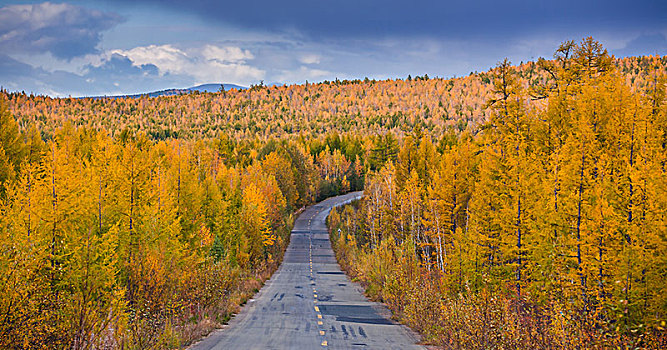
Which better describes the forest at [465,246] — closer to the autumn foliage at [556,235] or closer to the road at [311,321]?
the autumn foliage at [556,235]

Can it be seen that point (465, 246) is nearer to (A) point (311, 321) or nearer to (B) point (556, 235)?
(B) point (556, 235)

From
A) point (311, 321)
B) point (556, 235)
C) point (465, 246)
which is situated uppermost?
point (556, 235)

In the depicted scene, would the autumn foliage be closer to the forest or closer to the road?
the forest

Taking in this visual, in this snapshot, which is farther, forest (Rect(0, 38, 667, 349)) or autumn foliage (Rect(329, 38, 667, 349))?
autumn foliage (Rect(329, 38, 667, 349))

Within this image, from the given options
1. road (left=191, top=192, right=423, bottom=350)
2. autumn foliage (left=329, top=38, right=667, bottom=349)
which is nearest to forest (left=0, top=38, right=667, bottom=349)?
autumn foliage (left=329, top=38, right=667, bottom=349)

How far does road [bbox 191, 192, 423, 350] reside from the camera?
13206 millimetres

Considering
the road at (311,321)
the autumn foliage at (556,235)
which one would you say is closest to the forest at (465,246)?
the autumn foliage at (556,235)

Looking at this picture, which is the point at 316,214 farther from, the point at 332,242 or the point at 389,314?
the point at 389,314

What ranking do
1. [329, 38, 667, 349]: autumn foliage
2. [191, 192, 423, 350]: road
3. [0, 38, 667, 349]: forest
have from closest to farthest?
[0, 38, 667, 349]: forest < [329, 38, 667, 349]: autumn foliage < [191, 192, 423, 350]: road

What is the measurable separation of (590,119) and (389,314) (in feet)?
41.2

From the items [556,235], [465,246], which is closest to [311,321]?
[465,246]

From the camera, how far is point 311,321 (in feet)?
58.1

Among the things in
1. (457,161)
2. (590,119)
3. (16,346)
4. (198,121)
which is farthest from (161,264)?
(198,121)

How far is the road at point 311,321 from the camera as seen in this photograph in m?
13.2
